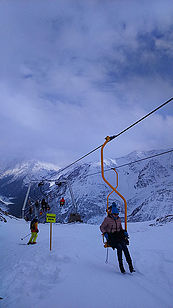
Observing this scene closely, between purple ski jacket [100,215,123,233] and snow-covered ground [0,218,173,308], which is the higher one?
purple ski jacket [100,215,123,233]

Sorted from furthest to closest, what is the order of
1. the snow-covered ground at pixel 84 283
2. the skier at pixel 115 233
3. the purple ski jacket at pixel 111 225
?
1. the purple ski jacket at pixel 111 225
2. the skier at pixel 115 233
3. the snow-covered ground at pixel 84 283

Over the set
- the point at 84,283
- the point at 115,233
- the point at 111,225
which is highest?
the point at 111,225

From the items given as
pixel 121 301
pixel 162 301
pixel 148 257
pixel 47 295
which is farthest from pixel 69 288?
pixel 148 257

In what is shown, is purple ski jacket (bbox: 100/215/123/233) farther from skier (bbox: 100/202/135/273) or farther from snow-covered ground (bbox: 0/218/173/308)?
snow-covered ground (bbox: 0/218/173/308)

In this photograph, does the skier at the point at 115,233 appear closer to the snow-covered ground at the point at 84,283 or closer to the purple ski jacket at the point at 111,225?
the purple ski jacket at the point at 111,225

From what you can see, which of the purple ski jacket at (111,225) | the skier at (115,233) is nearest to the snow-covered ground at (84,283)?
the skier at (115,233)

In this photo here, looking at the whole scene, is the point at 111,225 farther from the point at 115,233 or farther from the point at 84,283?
the point at 84,283

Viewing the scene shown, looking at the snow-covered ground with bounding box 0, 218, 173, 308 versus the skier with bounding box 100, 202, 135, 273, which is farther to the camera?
the skier with bounding box 100, 202, 135, 273

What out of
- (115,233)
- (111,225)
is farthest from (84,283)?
(111,225)

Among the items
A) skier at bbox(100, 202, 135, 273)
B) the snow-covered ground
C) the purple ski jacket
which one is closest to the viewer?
the snow-covered ground

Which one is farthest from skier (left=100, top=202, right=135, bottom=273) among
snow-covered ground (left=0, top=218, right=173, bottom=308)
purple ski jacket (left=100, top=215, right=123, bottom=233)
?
snow-covered ground (left=0, top=218, right=173, bottom=308)

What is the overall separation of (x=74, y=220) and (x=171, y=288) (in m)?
26.0

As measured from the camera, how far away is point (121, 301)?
4.07 metres

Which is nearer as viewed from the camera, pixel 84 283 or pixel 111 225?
Result: pixel 84 283
